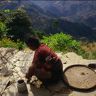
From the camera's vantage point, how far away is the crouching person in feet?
22.5

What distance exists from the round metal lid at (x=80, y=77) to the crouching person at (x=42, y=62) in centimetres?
59

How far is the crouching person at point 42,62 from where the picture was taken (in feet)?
22.5

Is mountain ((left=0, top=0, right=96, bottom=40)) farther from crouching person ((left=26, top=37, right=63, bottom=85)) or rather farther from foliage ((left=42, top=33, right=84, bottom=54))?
crouching person ((left=26, top=37, right=63, bottom=85))

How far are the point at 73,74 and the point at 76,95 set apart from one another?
900 millimetres

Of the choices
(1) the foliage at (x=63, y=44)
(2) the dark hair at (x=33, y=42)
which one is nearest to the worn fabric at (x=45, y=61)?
(2) the dark hair at (x=33, y=42)

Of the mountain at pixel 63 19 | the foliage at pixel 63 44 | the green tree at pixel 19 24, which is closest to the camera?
the foliage at pixel 63 44

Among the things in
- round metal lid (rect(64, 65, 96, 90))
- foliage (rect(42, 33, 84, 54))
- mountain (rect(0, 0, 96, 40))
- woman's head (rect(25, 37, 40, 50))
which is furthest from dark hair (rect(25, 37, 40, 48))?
foliage (rect(42, 33, 84, 54))

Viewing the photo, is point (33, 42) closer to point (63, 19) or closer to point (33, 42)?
point (33, 42)

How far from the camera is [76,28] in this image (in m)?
96.1

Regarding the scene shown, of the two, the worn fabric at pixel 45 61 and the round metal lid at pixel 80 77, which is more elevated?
the worn fabric at pixel 45 61

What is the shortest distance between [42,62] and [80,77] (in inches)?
48.4

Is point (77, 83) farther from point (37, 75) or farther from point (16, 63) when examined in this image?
point (16, 63)

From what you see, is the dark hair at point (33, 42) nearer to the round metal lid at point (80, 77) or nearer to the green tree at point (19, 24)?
the round metal lid at point (80, 77)

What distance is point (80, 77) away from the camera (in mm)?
7477
